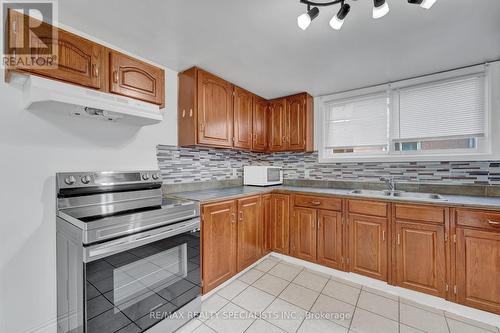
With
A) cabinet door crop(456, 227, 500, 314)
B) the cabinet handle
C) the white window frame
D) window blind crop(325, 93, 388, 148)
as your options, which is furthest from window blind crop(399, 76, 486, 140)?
the cabinet handle

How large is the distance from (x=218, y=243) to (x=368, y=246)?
148 cm

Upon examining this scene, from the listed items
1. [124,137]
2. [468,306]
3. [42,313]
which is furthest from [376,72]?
[42,313]

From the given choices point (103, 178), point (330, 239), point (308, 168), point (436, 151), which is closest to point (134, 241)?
point (103, 178)

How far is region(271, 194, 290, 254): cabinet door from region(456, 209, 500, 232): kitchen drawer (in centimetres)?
152

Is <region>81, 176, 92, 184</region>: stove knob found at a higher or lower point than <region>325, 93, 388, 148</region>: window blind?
lower

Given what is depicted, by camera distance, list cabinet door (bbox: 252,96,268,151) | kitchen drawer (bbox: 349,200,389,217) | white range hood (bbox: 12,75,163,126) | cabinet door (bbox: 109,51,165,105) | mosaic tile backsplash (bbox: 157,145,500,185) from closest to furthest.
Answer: white range hood (bbox: 12,75,163,126) → cabinet door (bbox: 109,51,165,105) → kitchen drawer (bbox: 349,200,389,217) → mosaic tile backsplash (bbox: 157,145,500,185) → cabinet door (bbox: 252,96,268,151)

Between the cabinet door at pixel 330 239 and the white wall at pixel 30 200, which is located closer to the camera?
the white wall at pixel 30 200

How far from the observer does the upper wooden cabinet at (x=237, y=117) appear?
221 cm

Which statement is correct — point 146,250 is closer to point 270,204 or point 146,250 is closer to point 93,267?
point 93,267

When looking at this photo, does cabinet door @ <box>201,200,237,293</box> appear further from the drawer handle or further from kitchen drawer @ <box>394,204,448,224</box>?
the drawer handle

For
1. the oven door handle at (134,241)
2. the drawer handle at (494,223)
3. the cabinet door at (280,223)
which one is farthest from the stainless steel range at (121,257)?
the drawer handle at (494,223)

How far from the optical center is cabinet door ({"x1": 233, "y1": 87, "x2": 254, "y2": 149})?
2691 millimetres

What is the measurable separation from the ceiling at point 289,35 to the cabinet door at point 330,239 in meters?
1.58

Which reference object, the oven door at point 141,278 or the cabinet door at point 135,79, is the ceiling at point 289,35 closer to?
the cabinet door at point 135,79
